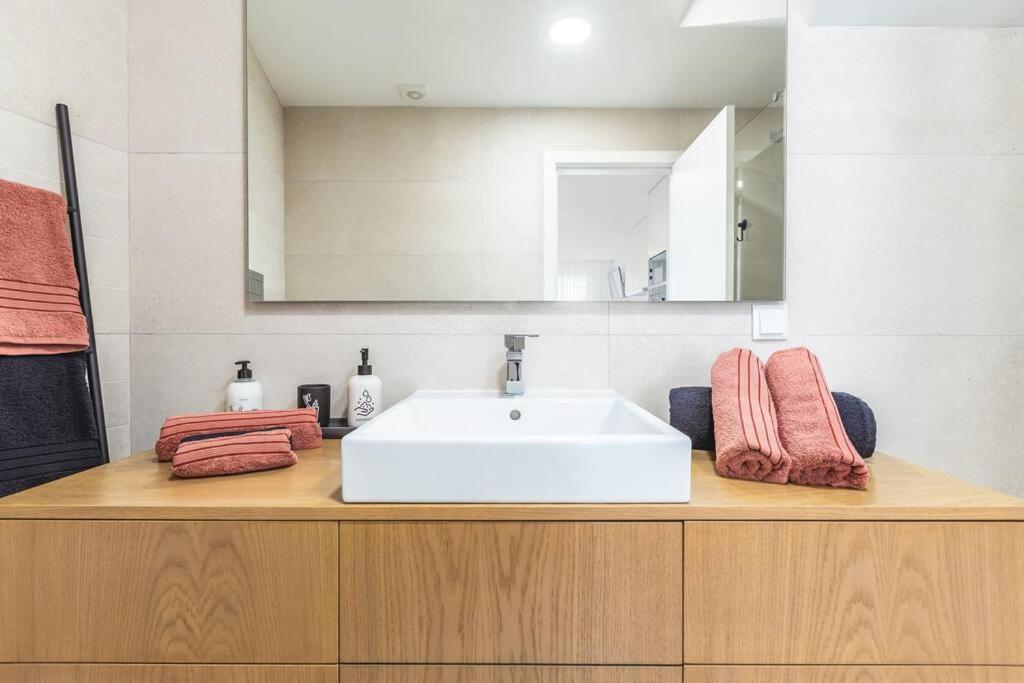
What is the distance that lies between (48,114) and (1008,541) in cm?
183

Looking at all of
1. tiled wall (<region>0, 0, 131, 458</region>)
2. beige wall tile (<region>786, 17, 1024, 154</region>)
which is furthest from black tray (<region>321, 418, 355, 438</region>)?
beige wall tile (<region>786, 17, 1024, 154</region>)

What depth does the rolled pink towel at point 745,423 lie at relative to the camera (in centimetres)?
84

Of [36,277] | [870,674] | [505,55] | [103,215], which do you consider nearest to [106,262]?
[103,215]

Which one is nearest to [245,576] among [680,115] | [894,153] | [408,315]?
[408,315]

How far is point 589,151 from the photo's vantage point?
1.17 m

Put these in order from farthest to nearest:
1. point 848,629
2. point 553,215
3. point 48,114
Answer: point 553,215 → point 48,114 → point 848,629

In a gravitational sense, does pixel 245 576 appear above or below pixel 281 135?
below

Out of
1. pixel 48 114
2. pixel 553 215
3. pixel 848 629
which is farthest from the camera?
pixel 553 215

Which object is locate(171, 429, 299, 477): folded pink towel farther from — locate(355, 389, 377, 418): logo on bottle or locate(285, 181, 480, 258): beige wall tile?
locate(285, 181, 480, 258): beige wall tile

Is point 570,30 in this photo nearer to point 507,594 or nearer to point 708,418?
point 708,418

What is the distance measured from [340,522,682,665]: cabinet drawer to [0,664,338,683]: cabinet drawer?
0.07 metres

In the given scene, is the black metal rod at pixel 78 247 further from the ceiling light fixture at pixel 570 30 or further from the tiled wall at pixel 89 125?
the ceiling light fixture at pixel 570 30

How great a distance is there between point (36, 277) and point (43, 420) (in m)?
0.27

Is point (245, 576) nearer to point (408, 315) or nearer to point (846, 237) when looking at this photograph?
point (408, 315)
